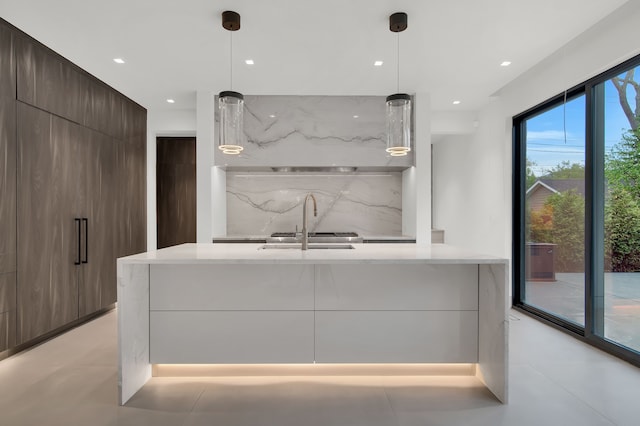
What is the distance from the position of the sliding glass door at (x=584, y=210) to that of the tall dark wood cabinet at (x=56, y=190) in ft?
15.3

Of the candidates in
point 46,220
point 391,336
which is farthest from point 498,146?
point 46,220

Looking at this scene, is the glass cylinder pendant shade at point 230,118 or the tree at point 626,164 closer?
the glass cylinder pendant shade at point 230,118

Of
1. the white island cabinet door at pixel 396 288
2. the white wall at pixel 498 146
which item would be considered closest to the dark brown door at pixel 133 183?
the white island cabinet door at pixel 396 288

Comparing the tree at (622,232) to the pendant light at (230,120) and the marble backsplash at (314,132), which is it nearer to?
the marble backsplash at (314,132)

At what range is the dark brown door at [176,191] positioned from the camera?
5441mm

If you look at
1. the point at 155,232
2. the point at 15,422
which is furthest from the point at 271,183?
the point at 15,422

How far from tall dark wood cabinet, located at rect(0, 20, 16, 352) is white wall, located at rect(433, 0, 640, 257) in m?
4.53

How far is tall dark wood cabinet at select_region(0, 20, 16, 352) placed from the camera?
2789 millimetres

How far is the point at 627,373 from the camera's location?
8.53 feet

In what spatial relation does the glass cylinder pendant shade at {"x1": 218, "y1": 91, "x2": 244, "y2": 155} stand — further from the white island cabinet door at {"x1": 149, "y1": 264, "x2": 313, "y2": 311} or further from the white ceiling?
the white island cabinet door at {"x1": 149, "y1": 264, "x2": 313, "y2": 311}

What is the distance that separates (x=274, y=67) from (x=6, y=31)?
210 cm

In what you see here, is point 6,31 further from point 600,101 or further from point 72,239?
point 600,101

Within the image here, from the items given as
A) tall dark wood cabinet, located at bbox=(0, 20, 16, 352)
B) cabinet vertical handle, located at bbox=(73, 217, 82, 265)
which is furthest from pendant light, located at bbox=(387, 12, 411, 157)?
cabinet vertical handle, located at bbox=(73, 217, 82, 265)

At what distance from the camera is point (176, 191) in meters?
5.45
